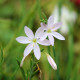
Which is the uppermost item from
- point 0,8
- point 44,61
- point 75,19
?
point 0,8

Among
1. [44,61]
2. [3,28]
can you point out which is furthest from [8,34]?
[44,61]

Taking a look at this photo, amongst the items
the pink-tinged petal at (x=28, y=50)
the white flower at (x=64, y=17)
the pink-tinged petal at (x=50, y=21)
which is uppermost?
the white flower at (x=64, y=17)

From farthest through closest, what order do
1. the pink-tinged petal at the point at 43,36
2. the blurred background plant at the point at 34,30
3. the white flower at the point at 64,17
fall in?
the white flower at the point at 64,17 < the blurred background plant at the point at 34,30 < the pink-tinged petal at the point at 43,36

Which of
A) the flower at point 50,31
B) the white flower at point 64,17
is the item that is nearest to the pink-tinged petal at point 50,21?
the flower at point 50,31

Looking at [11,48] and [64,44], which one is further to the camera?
[64,44]

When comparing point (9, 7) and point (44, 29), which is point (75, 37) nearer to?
point (9, 7)

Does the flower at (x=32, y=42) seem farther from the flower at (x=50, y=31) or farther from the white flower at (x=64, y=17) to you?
the white flower at (x=64, y=17)

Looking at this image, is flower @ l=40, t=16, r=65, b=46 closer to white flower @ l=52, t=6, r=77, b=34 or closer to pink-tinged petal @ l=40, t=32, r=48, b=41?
pink-tinged petal @ l=40, t=32, r=48, b=41

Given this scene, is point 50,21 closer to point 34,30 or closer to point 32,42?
point 32,42

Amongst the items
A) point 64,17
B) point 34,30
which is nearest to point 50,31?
point 34,30

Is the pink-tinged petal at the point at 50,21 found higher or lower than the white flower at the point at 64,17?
lower

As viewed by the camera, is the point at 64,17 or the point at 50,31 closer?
the point at 50,31
